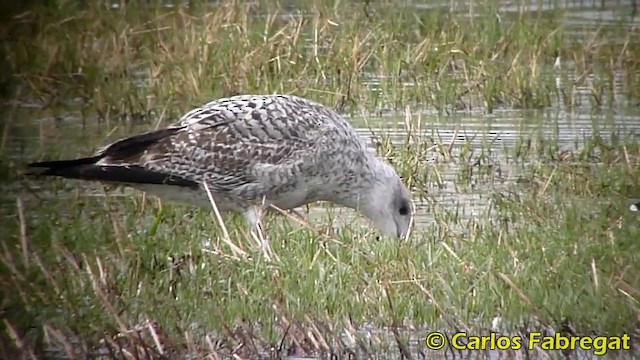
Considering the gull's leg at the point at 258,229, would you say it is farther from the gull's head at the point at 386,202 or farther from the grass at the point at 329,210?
the gull's head at the point at 386,202

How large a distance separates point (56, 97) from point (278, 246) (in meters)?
4.22

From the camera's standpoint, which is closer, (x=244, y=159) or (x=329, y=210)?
(x=244, y=159)

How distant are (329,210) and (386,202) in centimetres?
71

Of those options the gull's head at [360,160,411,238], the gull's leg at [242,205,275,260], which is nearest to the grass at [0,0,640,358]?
the gull's leg at [242,205,275,260]

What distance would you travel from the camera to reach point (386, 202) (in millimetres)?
9578

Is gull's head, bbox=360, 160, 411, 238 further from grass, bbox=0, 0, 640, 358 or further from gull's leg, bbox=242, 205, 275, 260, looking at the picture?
gull's leg, bbox=242, 205, 275, 260

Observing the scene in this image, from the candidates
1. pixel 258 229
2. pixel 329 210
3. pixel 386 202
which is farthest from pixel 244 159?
pixel 329 210

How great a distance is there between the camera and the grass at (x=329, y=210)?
7.27 m

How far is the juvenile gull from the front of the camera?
917 cm

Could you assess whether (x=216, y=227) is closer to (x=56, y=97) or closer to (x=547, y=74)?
(x=56, y=97)

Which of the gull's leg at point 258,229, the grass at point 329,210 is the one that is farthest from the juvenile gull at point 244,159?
the grass at point 329,210

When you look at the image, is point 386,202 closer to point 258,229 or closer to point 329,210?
point 329,210

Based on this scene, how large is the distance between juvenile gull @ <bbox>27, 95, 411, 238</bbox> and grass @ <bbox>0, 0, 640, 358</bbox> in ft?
0.65

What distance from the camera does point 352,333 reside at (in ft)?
23.1
